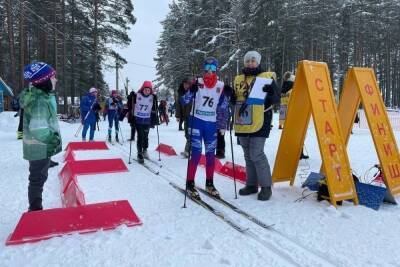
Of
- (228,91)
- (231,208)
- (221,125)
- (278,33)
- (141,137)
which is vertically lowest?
(231,208)

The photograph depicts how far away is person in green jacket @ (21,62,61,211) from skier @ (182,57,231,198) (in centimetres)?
199

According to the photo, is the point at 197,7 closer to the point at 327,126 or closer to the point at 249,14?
the point at 249,14

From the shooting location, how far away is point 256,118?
16.8ft

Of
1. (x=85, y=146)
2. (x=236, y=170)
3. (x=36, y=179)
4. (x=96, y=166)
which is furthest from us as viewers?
(x=85, y=146)

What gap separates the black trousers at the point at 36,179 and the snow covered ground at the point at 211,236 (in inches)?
13.6

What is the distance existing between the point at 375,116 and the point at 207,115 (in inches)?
96.0

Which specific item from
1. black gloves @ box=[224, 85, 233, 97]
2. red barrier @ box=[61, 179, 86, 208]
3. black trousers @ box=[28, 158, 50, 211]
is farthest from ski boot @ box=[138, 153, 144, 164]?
black trousers @ box=[28, 158, 50, 211]

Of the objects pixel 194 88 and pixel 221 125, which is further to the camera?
pixel 221 125

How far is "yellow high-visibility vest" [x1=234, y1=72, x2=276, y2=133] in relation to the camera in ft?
16.8

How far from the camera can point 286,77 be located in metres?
9.76

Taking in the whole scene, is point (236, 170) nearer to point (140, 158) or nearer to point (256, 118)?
point (256, 118)

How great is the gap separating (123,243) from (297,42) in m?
36.5

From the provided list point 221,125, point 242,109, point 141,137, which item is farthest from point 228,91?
point 141,137

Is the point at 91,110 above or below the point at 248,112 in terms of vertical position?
below
